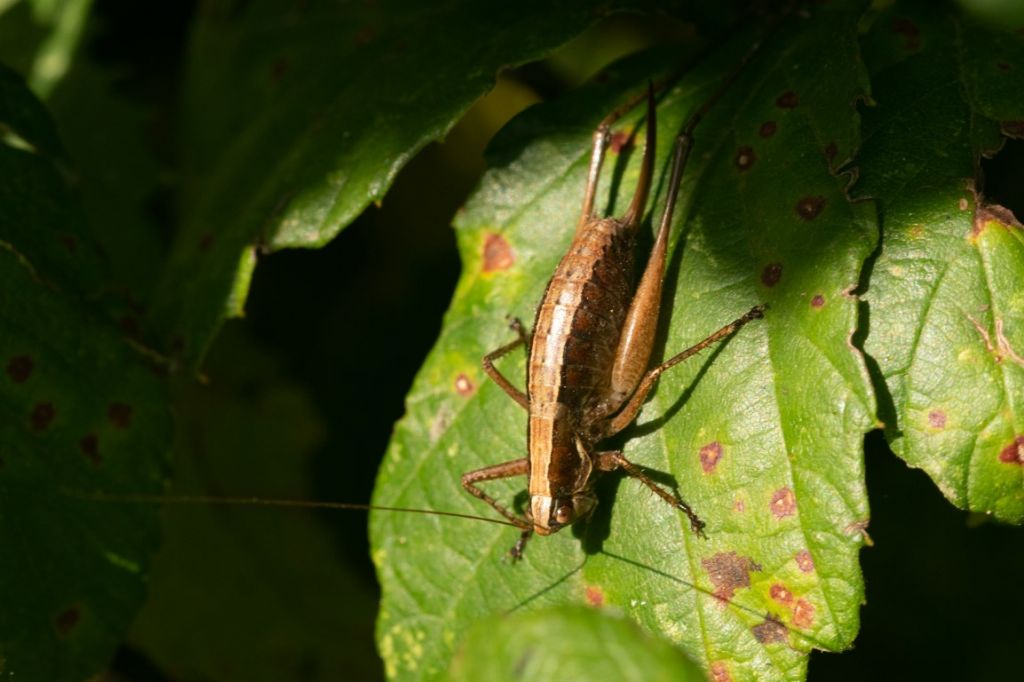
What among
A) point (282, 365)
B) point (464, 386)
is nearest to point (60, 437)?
point (464, 386)

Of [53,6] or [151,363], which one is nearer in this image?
[151,363]

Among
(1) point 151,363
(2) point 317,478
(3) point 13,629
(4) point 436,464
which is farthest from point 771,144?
(2) point 317,478

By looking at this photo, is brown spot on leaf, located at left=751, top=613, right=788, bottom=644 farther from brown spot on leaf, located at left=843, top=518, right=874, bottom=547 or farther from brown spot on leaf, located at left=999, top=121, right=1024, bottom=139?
brown spot on leaf, located at left=999, top=121, right=1024, bottom=139

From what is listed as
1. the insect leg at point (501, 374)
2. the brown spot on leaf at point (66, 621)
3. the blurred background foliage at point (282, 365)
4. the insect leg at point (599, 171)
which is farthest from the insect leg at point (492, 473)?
the blurred background foliage at point (282, 365)

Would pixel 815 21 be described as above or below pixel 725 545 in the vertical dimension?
above

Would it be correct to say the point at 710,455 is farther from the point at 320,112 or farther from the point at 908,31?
the point at 320,112

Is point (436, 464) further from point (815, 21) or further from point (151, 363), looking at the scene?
point (815, 21)

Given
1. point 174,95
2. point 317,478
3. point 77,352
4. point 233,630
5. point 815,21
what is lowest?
point 233,630
